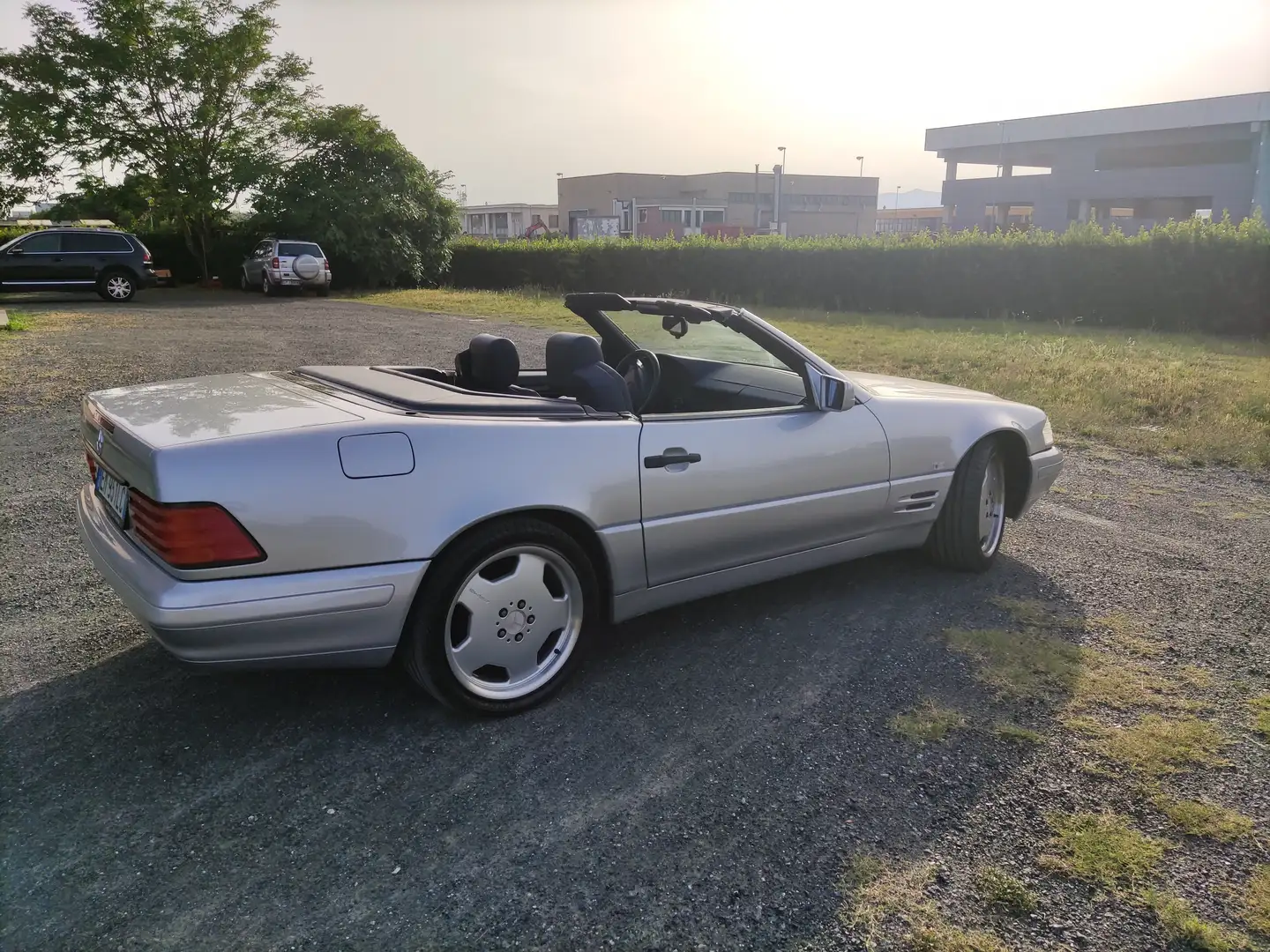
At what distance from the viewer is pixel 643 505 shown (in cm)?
326

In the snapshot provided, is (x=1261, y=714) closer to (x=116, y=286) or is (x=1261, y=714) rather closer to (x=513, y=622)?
(x=513, y=622)

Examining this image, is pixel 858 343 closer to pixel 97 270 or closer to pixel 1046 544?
pixel 1046 544

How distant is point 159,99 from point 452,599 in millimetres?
30913

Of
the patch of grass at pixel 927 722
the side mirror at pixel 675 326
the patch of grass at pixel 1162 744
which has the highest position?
the side mirror at pixel 675 326

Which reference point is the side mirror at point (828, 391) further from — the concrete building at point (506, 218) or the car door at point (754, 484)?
the concrete building at point (506, 218)

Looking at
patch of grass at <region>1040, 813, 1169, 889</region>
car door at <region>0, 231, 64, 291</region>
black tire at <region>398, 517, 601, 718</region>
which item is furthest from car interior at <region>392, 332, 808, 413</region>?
car door at <region>0, 231, 64, 291</region>

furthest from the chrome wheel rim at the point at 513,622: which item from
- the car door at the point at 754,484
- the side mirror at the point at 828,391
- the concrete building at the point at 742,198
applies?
the concrete building at the point at 742,198

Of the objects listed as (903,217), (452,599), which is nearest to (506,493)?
(452,599)

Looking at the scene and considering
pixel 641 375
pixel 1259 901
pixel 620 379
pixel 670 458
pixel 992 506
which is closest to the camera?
pixel 1259 901

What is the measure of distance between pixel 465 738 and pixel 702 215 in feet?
261

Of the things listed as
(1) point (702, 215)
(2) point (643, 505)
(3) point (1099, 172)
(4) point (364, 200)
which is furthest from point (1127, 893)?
(1) point (702, 215)

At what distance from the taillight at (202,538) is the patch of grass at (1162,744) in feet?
8.77

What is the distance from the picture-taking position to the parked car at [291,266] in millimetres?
24547

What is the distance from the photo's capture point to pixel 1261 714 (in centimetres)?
317
